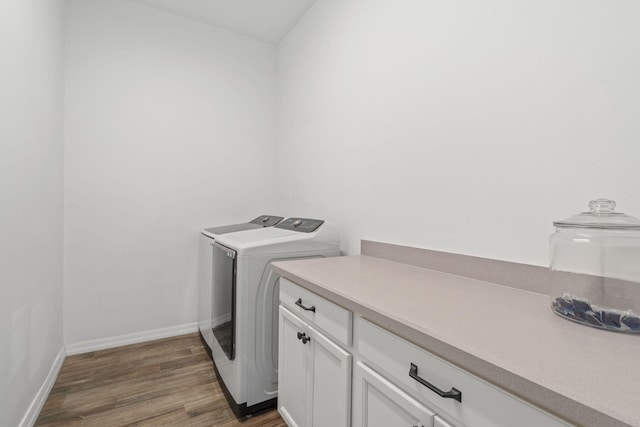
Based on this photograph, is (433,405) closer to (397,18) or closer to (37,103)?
(397,18)

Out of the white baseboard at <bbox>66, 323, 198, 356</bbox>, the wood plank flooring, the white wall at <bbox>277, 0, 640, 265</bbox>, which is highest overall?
the white wall at <bbox>277, 0, 640, 265</bbox>

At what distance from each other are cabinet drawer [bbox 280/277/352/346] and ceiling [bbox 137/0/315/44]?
7.28 feet

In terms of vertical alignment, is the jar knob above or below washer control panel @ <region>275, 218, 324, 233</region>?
above

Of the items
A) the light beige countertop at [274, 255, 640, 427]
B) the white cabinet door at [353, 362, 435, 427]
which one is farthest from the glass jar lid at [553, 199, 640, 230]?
the white cabinet door at [353, 362, 435, 427]

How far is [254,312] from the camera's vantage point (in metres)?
1.67

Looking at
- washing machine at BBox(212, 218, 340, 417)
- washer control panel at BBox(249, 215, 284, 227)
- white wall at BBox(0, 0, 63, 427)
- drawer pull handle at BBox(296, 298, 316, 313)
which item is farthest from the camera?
washer control panel at BBox(249, 215, 284, 227)

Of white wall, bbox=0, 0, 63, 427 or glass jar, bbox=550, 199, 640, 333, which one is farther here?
white wall, bbox=0, 0, 63, 427

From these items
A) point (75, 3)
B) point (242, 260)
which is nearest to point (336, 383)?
point (242, 260)

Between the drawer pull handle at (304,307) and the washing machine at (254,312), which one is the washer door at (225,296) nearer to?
the washing machine at (254,312)

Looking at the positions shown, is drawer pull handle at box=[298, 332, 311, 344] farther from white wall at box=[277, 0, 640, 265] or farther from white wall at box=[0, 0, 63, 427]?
white wall at box=[0, 0, 63, 427]

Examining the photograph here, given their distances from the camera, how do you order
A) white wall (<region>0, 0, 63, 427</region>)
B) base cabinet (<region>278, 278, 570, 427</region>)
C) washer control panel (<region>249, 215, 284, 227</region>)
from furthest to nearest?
washer control panel (<region>249, 215, 284, 227</region>) < white wall (<region>0, 0, 63, 427</region>) < base cabinet (<region>278, 278, 570, 427</region>)

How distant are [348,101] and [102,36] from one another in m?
1.98

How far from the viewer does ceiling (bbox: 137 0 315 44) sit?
241 centimetres

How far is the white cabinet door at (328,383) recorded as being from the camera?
100 centimetres
